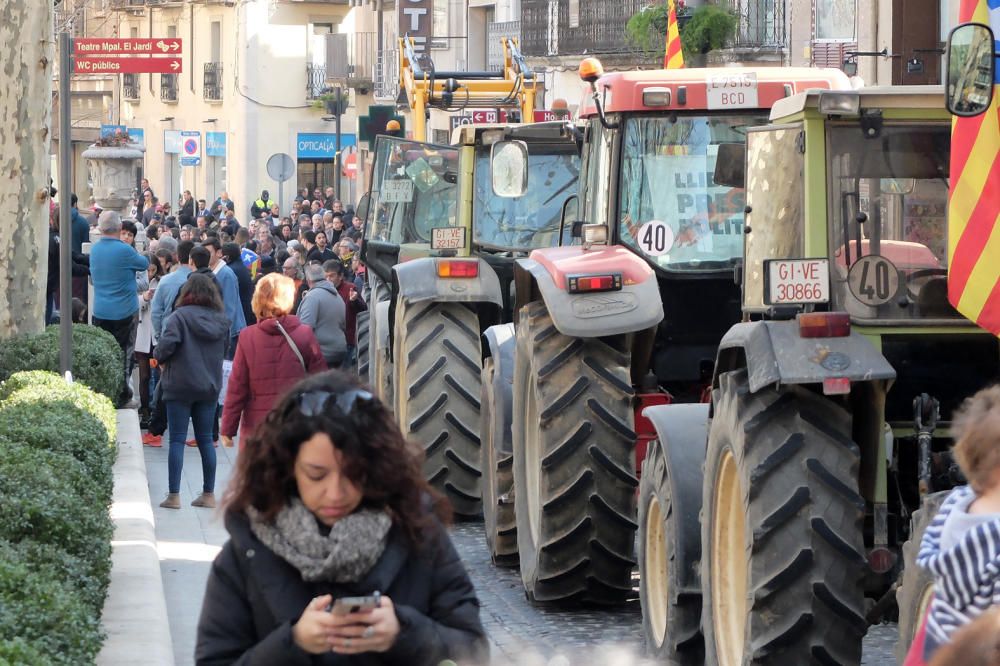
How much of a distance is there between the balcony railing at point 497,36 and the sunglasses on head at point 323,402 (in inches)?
1444

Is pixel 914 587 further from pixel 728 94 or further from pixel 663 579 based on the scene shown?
pixel 728 94

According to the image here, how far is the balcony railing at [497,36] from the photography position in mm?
40500

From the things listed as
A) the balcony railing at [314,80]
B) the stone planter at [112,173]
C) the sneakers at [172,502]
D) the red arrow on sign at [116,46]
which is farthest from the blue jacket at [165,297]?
the balcony railing at [314,80]

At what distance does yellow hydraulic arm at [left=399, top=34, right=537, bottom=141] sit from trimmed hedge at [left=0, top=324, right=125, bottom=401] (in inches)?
210

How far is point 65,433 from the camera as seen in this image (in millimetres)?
9055

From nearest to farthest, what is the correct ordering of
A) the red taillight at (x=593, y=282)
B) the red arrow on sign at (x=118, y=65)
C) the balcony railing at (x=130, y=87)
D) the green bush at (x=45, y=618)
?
the green bush at (x=45, y=618)
the red taillight at (x=593, y=282)
the red arrow on sign at (x=118, y=65)
the balcony railing at (x=130, y=87)

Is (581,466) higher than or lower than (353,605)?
lower

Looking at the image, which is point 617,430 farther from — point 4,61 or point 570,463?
point 4,61

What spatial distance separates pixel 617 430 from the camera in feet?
25.8

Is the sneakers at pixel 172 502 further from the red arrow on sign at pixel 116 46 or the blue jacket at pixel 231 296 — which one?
the red arrow on sign at pixel 116 46

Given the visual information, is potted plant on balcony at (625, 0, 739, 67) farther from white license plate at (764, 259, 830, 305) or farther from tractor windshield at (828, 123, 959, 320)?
white license plate at (764, 259, 830, 305)

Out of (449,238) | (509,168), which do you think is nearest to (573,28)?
(449,238)

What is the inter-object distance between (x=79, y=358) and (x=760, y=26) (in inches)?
748

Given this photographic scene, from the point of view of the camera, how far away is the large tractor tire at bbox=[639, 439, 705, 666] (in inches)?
267
